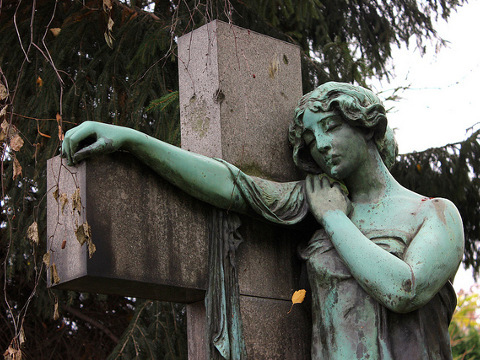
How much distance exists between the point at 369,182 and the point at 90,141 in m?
1.34

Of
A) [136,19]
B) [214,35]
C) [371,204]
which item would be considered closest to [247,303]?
[371,204]

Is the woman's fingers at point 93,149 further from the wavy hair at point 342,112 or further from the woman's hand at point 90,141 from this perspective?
the wavy hair at point 342,112

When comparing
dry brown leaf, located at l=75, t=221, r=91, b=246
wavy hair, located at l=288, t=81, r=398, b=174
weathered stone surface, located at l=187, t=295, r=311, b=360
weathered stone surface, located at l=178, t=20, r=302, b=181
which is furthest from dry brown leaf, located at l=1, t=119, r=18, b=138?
wavy hair, located at l=288, t=81, r=398, b=174

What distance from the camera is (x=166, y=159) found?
372 centimetres

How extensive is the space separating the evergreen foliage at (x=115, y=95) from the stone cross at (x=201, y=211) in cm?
202

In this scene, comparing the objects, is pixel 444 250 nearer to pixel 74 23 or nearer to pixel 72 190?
pixel 72 190

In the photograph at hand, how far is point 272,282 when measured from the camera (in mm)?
4062

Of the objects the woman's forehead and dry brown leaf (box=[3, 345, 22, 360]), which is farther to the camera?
the woman's forehead

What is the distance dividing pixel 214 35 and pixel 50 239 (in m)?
1.28

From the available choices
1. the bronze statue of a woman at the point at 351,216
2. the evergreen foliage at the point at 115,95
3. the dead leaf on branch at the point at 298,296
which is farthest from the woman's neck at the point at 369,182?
the evergreen foliage at the point at 115,95

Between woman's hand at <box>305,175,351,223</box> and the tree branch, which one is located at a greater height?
the tree branch

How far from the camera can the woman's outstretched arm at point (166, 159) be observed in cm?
353

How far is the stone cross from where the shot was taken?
139 inches

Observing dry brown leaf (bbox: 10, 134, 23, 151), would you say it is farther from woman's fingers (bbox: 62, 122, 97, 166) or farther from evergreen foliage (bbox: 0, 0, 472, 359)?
evergreen foliage (bbox: 0, 0, 472, 359)
